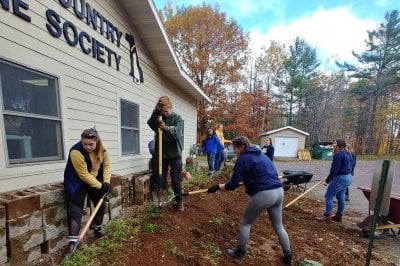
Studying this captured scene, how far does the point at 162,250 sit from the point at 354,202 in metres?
6.84

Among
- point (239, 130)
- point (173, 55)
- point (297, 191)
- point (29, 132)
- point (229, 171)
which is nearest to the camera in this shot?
point (29, 132)

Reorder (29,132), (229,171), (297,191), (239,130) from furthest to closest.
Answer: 1. (239,130)
2. (229,171)
3. (297,191)
4. (29,132)

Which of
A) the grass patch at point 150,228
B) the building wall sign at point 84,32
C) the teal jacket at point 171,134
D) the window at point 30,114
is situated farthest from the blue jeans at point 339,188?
the building wall sign at point 84,32

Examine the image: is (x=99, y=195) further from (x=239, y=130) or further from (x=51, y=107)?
(x=239, y=130)

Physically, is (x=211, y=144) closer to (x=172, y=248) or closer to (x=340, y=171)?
(x=340, y=171)

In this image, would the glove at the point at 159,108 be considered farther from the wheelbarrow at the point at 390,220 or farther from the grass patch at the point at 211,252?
the wheelbarrow at the point at 390,220

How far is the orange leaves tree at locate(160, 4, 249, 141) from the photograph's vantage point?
77.8 ft

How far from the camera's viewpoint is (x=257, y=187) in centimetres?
332

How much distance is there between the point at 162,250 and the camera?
353 cm

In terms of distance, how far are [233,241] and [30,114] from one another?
371 centimetres

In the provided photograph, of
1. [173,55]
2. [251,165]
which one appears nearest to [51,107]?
[251,165]

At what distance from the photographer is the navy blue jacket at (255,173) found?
333 cm

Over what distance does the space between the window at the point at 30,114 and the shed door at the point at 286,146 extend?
911 inches

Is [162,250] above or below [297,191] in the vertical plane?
above
